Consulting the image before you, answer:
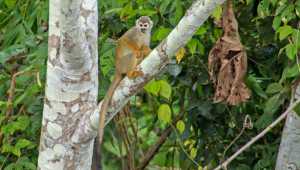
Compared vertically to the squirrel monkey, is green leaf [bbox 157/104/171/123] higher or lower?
lower

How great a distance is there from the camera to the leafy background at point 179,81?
371 cm

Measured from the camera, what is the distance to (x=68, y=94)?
3098 mm

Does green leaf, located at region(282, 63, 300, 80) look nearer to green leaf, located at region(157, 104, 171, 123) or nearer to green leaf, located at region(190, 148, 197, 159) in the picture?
green leaf, located at region(157, 104, 171, 123)

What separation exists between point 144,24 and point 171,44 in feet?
3.10

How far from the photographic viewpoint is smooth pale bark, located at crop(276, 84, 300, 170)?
3.54 metres

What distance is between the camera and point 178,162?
4.75 m

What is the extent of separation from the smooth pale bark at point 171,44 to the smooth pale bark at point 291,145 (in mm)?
962

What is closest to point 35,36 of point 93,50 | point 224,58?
point 93,50

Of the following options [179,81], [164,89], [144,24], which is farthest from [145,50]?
[179,81]

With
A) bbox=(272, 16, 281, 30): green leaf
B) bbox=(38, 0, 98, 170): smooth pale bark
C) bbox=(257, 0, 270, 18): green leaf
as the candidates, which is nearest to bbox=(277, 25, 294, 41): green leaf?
bbox=(272, 16, 281, 30): green leaf

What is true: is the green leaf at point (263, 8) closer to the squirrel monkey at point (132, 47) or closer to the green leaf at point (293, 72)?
the green leaf at point (293, 72)

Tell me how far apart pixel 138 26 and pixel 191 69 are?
0.62m

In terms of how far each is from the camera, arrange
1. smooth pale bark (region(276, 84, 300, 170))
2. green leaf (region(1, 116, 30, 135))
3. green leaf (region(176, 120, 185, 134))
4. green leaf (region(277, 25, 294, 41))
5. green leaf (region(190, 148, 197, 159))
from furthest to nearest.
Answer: green leaf (region(190, 148, 197, 159)), green leaf (region(176, 120, 185, 134)), green leaf (region(1, 116, 30, 135)), smooth pale bark (region(276, 84, 300, 170)), green leaf (region(277, 25, 294, 41))

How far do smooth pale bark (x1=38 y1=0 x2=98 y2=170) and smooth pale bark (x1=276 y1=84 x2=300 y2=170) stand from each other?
1.02 meters
